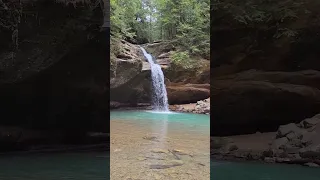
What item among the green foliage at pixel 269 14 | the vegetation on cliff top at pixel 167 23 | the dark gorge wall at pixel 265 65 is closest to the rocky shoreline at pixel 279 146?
the dark gorge wall at pixel 265 65

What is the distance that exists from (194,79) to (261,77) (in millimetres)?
3456

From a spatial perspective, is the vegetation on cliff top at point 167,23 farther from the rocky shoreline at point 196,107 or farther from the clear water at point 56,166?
the clear water at point 56,166

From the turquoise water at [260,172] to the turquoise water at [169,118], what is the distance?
7.54 ft

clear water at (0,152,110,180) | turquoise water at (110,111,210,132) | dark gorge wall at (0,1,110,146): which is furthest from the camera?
turquoise water at (110,111,210,132)

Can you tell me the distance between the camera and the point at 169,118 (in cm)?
859

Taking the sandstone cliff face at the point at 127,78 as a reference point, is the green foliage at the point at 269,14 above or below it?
above

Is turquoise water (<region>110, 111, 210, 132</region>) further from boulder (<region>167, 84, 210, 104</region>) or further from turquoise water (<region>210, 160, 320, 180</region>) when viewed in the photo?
turquoise water (<region>210, 160, 320, 180</region>)

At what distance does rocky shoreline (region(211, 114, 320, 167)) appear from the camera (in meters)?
5.51

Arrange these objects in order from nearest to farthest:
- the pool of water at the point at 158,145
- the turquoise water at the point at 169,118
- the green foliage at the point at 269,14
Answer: the pool of water at the point at 158,145 → the green foliage at the point at 269,14 → the turquoise water at the point at 169,118

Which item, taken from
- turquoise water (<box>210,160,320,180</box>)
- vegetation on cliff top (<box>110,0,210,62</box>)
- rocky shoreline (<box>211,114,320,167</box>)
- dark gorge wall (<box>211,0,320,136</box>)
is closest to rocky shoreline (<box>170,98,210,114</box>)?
vegetation on cliff top (<box>110,0,210,62</box>)

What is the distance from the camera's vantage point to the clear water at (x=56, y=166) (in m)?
4.58

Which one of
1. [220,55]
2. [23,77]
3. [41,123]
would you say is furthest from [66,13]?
[220,55]

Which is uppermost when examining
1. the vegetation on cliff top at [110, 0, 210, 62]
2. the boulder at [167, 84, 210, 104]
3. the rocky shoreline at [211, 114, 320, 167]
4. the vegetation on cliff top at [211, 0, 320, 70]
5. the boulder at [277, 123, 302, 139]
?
the vegetation on cliff top at [110, 0, 210, 62]

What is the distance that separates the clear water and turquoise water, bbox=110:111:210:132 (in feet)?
7.28
